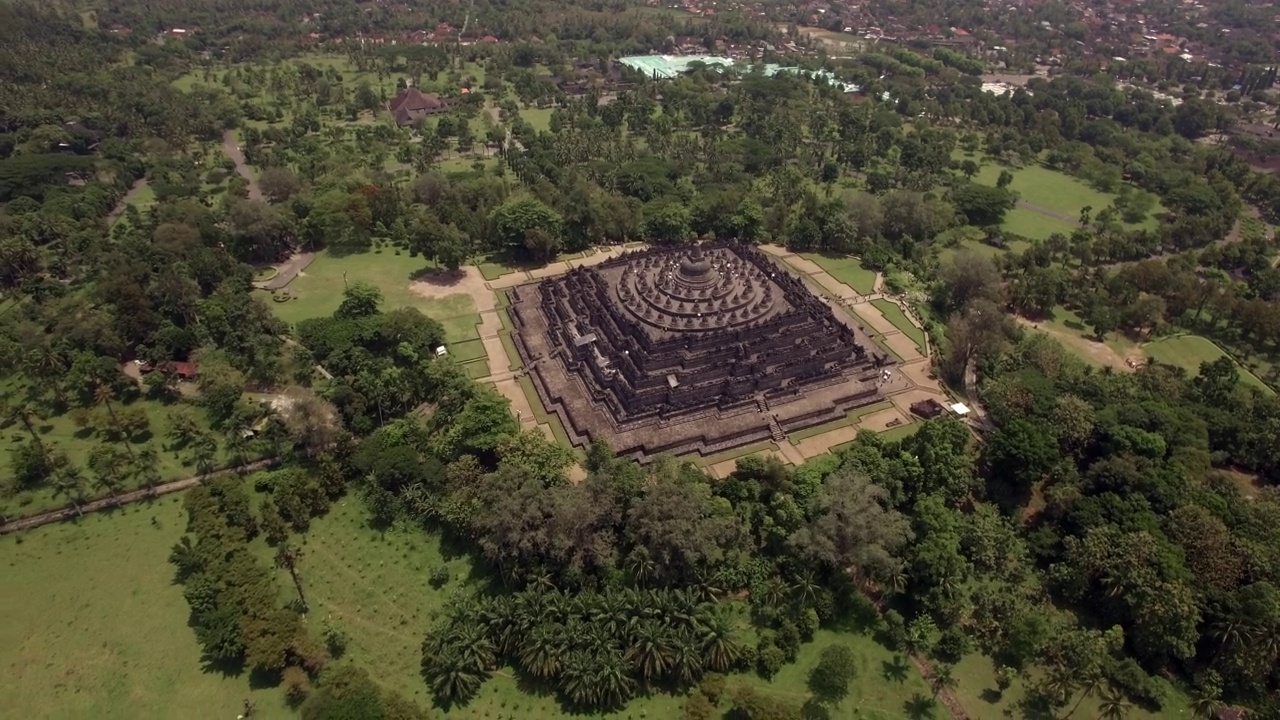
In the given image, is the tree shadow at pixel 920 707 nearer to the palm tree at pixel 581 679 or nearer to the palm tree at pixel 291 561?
the palm tree at pixel 581 679

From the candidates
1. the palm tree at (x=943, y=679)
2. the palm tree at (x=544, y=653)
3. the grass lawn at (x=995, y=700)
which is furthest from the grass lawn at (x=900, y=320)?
the palm tree at (x=544, y=653)

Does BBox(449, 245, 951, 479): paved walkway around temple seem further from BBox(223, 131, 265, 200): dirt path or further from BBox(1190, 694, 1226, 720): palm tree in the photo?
BBox(223, 131, 265, 200): dirt path

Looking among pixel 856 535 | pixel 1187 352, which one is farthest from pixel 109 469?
pixel 1187 352

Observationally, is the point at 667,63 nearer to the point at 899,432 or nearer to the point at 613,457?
the point at 899,432

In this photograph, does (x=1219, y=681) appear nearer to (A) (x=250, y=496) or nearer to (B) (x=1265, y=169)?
(A) (x=250, y=496)

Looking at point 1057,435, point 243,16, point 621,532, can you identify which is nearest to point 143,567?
point 621,532

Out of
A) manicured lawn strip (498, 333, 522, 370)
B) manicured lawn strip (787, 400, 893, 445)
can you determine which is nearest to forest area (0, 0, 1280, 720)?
manicured lawn strip (498, 333, 522, 370)

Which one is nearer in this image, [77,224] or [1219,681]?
[1219,681]
